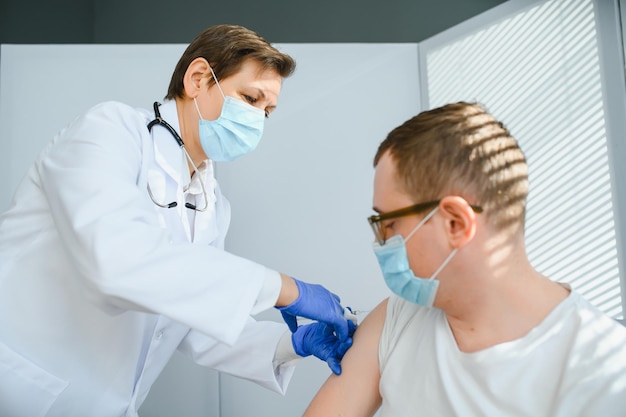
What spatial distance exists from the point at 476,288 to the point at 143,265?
630mm

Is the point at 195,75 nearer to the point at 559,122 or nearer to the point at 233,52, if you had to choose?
the point at 233,52

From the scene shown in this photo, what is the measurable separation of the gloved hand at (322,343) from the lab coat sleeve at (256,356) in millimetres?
163

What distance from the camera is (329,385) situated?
51.9 inches

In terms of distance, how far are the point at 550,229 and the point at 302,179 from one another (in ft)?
2.97

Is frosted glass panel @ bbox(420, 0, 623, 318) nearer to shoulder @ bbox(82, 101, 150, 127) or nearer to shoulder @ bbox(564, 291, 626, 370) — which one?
shoulder @ bbox(564, 291, 626, 370)

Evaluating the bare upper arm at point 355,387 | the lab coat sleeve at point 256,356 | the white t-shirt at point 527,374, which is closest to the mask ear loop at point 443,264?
the white t-shirt at point 527,374

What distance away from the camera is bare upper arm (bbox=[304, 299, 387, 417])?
1.29 meters

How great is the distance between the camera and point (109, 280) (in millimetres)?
1152

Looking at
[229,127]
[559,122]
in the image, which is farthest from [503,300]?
[559,122]

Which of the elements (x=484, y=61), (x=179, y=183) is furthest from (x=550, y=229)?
(x=179, y=183)

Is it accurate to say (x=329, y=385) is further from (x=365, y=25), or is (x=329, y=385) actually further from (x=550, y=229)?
(x=365, y=25)

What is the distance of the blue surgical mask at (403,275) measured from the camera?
1.15 metres

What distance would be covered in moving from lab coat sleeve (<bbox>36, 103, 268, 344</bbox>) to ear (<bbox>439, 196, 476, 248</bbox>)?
39cm

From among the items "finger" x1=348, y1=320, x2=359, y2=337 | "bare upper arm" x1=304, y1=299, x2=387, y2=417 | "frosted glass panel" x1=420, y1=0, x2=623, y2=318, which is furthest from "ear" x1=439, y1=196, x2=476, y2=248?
"frosted glass panel" x1=420, y1=0, x2=623, y2=318
